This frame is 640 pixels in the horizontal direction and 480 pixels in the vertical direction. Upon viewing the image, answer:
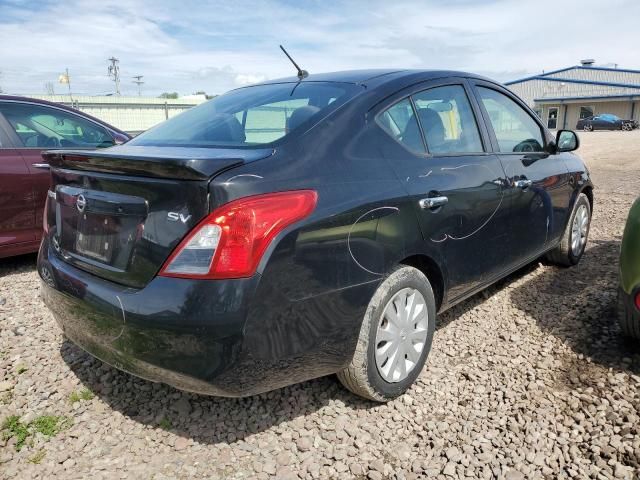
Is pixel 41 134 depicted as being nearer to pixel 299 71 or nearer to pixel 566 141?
pixel 299 71

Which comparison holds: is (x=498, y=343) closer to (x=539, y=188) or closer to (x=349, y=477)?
(x=539, y=188)

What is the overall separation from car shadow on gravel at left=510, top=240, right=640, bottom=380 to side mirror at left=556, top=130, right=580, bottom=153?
43.1 inches

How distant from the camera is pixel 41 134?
471cm

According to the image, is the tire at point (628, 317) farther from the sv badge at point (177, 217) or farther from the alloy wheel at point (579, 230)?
the sv badge at point (177, 217)

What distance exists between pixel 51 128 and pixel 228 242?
3.88 metres

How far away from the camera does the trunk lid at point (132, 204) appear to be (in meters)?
1.86

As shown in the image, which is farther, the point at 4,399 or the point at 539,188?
the point at 539,188

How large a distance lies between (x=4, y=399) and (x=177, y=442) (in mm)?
1075

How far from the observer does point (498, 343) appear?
3.22m

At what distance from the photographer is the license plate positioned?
2.10 m

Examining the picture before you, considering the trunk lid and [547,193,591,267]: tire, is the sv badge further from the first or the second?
[547,193,591,267]: tire

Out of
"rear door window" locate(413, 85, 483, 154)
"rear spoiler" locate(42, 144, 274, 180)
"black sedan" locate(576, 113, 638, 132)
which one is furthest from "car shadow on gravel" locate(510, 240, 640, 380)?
"black sedan" locate(576, 113, 638, 132)

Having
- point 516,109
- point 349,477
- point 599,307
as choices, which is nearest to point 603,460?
point 349,477

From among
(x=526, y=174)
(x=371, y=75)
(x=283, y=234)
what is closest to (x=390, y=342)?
(x=283, y=234)
